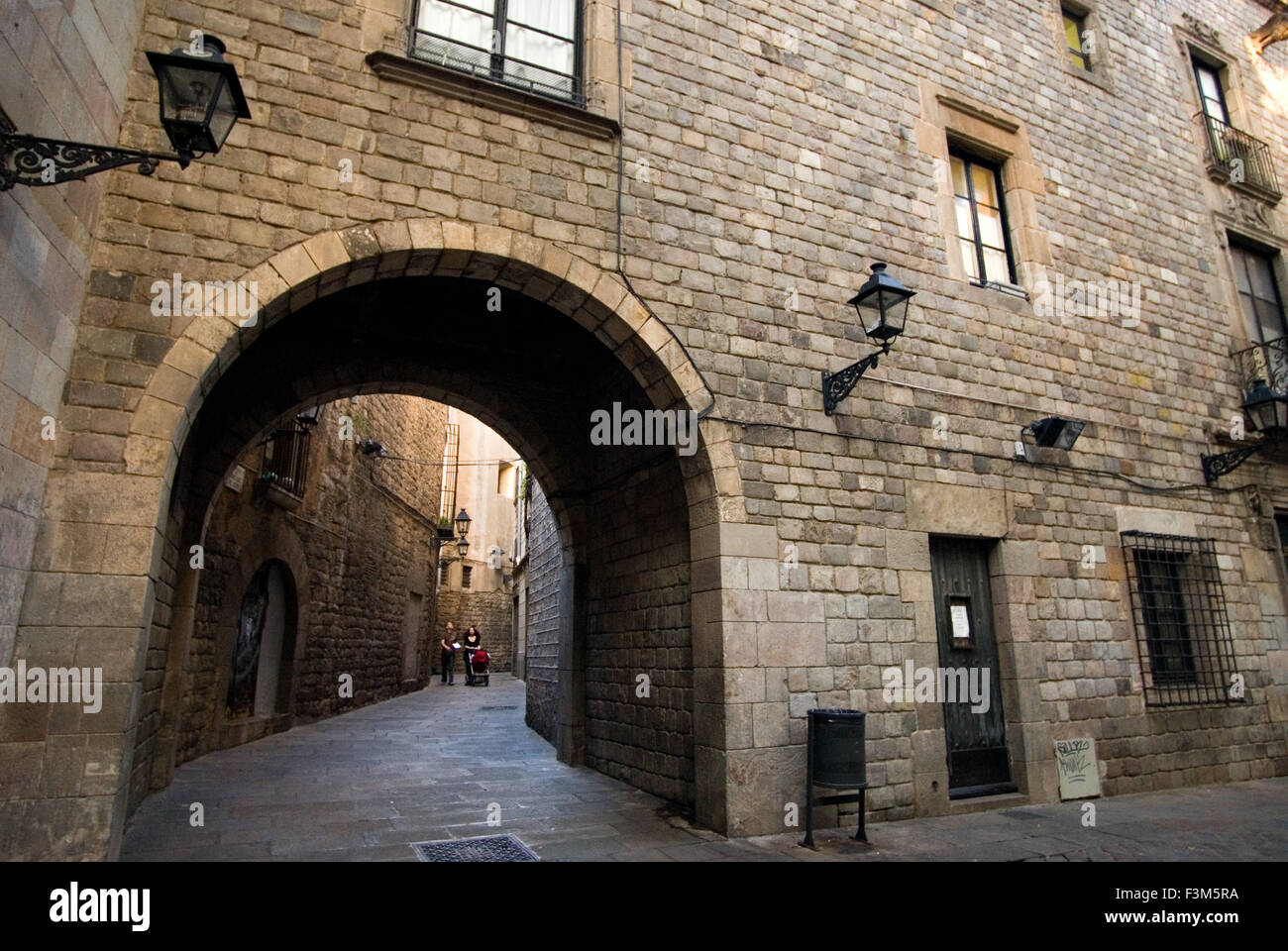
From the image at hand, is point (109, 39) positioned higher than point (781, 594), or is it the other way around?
point (109, 39)

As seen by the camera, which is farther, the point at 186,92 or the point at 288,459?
the point at 288,459

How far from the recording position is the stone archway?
11.6 ft

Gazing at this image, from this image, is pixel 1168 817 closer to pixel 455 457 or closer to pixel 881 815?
pixel 881 815

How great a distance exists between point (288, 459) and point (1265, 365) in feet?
39.1

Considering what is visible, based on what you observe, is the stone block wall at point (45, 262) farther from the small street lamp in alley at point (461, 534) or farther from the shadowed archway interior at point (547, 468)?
the small street lamp in alley at point (461, 534)

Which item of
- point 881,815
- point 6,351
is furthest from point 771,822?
point 6,351

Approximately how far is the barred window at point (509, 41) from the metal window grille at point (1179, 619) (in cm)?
656

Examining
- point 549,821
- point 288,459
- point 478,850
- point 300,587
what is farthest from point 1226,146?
point 300,587

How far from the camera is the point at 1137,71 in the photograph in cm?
880

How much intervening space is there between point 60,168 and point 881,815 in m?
5.97

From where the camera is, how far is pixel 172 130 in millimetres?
3062

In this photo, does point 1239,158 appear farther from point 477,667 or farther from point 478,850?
point 477,667

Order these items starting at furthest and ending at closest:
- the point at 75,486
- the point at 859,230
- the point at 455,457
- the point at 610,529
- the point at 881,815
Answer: the point at 455,457, the point at 610,529, the point at 859,230, the point at 881,815, the point at 75,486

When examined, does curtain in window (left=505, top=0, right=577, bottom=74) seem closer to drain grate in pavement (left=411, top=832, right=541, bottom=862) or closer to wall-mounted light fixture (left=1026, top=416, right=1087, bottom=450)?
wall-mounted light fixture (left=1026, top=416, right=1087, bottom=450)
